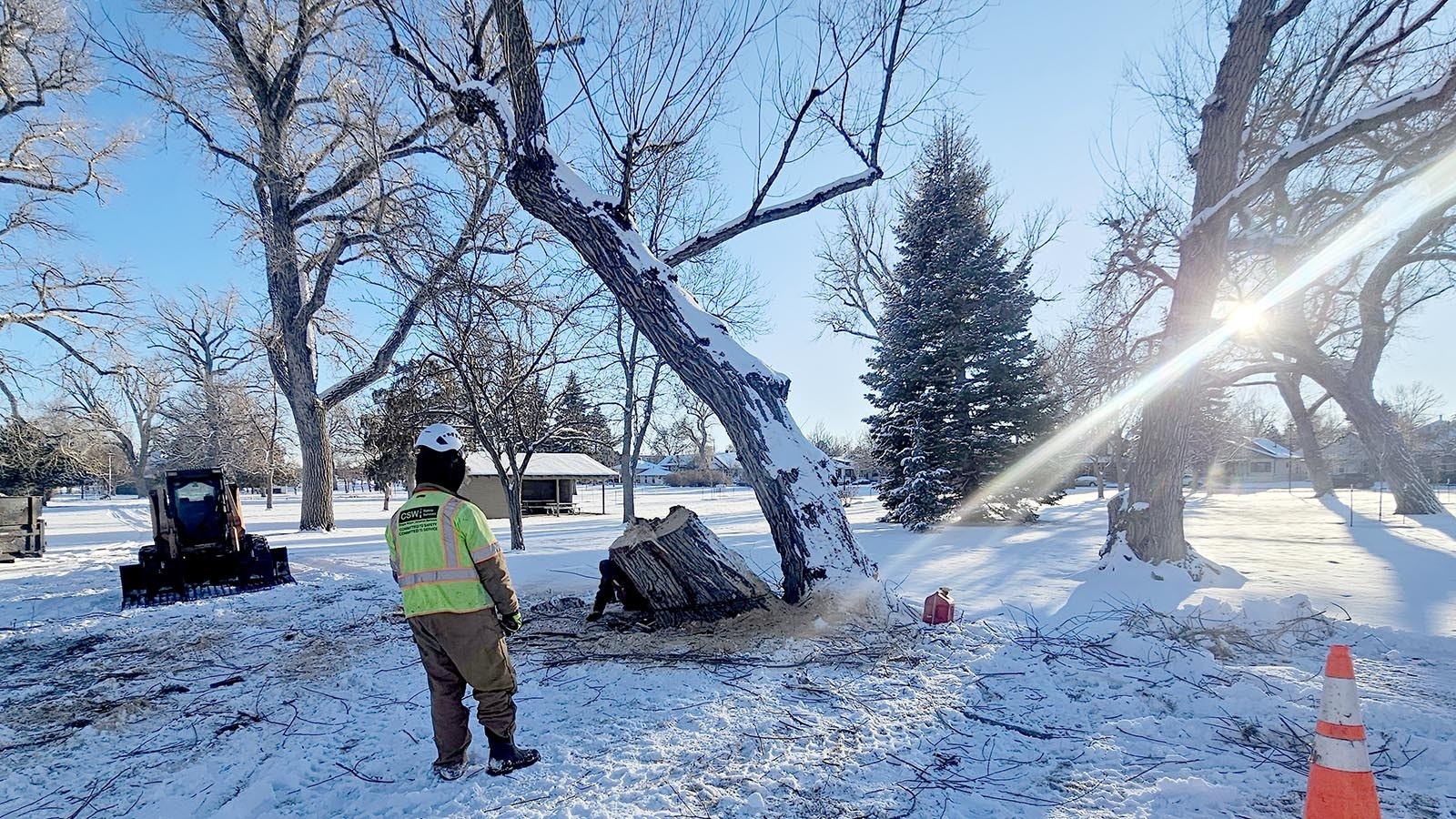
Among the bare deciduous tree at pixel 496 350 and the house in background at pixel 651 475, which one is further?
the house in background at pixel 651 475

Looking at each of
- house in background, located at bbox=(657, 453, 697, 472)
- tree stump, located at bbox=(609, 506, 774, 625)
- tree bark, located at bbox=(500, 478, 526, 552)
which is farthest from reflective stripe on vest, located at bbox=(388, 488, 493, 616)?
house in background, located at bbox=(657, 453, 697, 472)

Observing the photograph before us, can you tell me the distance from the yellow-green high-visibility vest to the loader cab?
7.32 meters

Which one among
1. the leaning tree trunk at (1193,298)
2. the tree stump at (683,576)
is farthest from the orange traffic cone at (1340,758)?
the leaning tree trunk at (1193,298)

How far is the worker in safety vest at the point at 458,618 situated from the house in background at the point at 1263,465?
68.6 metres

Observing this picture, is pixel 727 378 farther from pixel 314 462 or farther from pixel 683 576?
pixel 314 462

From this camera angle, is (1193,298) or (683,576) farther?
(1193,298)

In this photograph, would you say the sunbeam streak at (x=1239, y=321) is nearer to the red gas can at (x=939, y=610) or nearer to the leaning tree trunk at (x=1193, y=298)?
the leaning tree trunk at (x=1193, y=298)

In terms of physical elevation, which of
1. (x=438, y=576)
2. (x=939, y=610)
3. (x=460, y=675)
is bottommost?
(x=939, y=610)

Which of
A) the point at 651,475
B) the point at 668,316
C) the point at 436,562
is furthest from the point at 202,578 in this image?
the point at 651,475

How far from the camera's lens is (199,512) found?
832 cm

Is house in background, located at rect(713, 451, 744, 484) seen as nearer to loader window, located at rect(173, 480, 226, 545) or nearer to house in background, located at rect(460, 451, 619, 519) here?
house in background, located at rect(460, 451, 619, 519)

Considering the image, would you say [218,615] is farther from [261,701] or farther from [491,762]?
[491,762]

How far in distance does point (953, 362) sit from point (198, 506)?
590 inches

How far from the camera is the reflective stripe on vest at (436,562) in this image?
9.45ft
